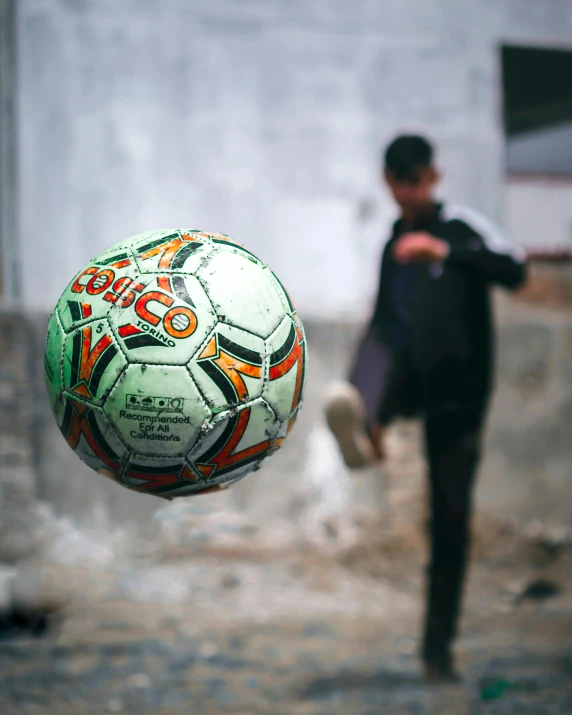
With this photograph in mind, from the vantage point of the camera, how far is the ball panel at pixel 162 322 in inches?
66.0

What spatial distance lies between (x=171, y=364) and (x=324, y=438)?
163 inches

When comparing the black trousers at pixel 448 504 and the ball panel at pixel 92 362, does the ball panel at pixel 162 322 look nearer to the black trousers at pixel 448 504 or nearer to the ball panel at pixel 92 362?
the ball panel at pixel 92 362

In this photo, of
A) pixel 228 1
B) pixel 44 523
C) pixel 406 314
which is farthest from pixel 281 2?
pixel 44 523

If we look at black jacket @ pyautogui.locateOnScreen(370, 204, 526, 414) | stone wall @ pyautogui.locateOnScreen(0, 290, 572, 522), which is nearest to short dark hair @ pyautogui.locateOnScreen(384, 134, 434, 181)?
black jacket @ pyautogui.locateOnScreen(370, 204, 526, 414)

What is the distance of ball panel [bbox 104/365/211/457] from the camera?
5.47 ft

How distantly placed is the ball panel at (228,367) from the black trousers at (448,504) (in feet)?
7.14

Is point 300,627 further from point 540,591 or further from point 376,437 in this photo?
point 540,591

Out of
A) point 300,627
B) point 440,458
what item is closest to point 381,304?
point 440,458

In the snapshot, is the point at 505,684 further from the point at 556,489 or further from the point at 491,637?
the point at 556,489

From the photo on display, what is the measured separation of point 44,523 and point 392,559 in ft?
7.30

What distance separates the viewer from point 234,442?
176 centimetres

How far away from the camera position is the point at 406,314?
404cm

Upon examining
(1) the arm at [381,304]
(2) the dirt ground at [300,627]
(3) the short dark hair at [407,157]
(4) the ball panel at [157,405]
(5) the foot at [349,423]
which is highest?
(3) the short dark hair at [407,157]

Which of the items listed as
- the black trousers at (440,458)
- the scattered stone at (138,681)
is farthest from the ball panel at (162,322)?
the scattered stone at (138,681)
